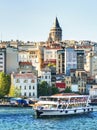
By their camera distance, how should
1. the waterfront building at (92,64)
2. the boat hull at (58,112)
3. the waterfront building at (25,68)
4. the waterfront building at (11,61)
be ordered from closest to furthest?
the boat hull at (58,112) < the waterfront building at (11,61) < the waterfront building at (25,68) < the waterfront building at (92,64)

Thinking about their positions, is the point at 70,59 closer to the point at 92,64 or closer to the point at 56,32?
the point at 92,64

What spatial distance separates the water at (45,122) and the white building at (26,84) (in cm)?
2167

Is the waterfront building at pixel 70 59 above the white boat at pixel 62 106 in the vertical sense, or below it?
above

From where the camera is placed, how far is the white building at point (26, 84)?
74.6 metres

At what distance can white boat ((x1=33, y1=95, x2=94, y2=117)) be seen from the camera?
164ft

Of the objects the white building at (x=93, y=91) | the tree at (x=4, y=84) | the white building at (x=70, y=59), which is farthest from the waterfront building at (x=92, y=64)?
the tree at (x=4, y=84)

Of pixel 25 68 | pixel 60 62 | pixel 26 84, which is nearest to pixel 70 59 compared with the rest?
pixel 60 62

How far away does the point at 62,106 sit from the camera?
52.0 meters

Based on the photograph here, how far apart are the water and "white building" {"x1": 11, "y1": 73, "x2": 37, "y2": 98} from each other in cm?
2167

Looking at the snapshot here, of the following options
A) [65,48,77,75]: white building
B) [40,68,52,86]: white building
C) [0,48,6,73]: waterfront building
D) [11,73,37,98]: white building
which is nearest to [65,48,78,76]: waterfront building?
[65,48,77,75]: white building

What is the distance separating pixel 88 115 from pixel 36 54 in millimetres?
53908

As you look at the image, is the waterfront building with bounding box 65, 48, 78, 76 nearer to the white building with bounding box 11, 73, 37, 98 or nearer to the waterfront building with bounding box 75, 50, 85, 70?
the waterfront building with bounding box 75, 50, 85, 70

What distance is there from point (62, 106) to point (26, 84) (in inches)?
924

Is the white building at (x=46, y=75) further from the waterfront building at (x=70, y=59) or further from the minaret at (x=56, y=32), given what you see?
the minaret at (x=56, y=32)
